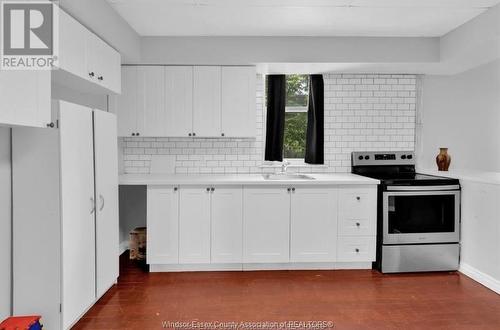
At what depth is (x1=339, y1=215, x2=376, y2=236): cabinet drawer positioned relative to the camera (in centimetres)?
350

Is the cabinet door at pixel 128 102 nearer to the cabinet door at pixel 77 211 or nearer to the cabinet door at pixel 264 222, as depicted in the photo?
the cabinet door at pixel 77 211

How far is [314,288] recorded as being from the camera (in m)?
3.13

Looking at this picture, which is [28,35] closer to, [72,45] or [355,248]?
[72,45]

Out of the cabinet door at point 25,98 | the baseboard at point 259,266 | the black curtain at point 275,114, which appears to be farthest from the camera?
the black curtain at point 275,114

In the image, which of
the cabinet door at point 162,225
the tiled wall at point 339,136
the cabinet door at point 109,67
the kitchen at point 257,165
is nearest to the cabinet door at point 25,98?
the kitchen at point 257,165

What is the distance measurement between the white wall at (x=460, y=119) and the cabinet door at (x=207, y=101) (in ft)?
8.20

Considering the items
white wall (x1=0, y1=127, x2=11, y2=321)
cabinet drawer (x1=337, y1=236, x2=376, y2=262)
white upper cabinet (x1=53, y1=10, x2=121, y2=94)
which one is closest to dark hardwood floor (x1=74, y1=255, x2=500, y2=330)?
cabinet drawer (x1=337, y1=236, x2=376, y2=262)

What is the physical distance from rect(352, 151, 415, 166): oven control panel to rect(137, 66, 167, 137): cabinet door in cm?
224

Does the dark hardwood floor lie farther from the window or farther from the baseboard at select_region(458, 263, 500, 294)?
the window

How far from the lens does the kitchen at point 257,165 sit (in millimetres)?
→ 2227

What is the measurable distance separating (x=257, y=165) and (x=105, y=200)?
1.85m

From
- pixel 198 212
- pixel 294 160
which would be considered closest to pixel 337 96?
pixel 294 160

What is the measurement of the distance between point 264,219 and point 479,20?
8.44ft

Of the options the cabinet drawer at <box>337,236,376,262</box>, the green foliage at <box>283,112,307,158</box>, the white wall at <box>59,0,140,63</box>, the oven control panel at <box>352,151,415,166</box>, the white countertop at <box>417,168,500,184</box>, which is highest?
the white wall at <box>59,0,140,63</box>
